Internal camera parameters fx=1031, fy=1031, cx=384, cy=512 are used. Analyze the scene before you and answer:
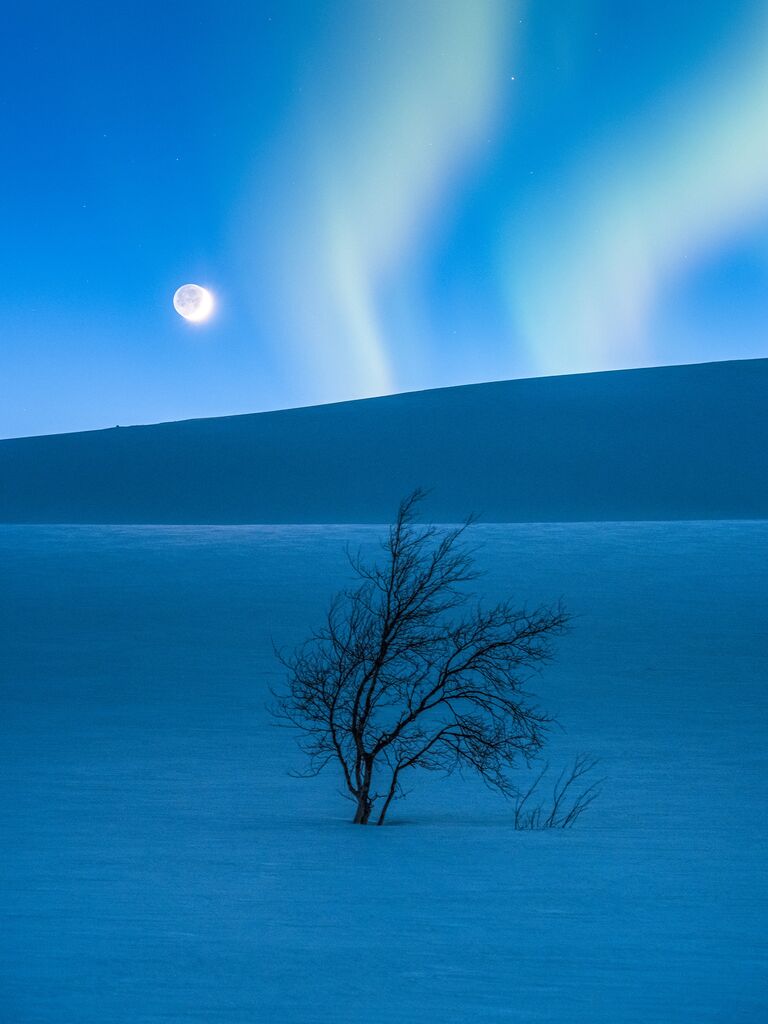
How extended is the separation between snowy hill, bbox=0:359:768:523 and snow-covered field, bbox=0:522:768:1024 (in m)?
10.4

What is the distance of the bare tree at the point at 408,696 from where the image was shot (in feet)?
25.6

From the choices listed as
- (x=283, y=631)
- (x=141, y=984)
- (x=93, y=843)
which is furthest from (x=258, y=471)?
(x=141, y=984)

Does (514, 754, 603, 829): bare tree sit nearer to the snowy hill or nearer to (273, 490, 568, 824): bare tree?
(273, 490, 568, 824): bare tree

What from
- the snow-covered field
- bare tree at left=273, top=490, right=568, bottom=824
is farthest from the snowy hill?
the snow-covered field

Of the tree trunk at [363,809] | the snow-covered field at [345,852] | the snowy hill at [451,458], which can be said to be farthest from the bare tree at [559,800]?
the snowy hill at [451,458]

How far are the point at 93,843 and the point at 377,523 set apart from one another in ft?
65.7

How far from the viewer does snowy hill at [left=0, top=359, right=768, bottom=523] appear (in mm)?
28078

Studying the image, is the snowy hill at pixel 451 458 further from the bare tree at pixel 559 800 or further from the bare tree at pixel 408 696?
the bare tree at pixel 559 800

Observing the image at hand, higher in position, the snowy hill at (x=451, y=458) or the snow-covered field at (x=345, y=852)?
the snowy hill at (x=451, y=458)

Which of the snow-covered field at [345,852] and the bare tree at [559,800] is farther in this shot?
the bare tree at [559,800]

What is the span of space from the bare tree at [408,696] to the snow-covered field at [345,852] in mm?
397

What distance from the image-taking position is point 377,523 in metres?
26.1

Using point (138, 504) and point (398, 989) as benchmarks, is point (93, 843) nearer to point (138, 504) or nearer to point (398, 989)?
point (398, 989)

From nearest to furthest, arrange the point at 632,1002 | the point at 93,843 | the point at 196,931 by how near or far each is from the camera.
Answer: the point at 632,1002
the point at 196,931
the point at 93,843
